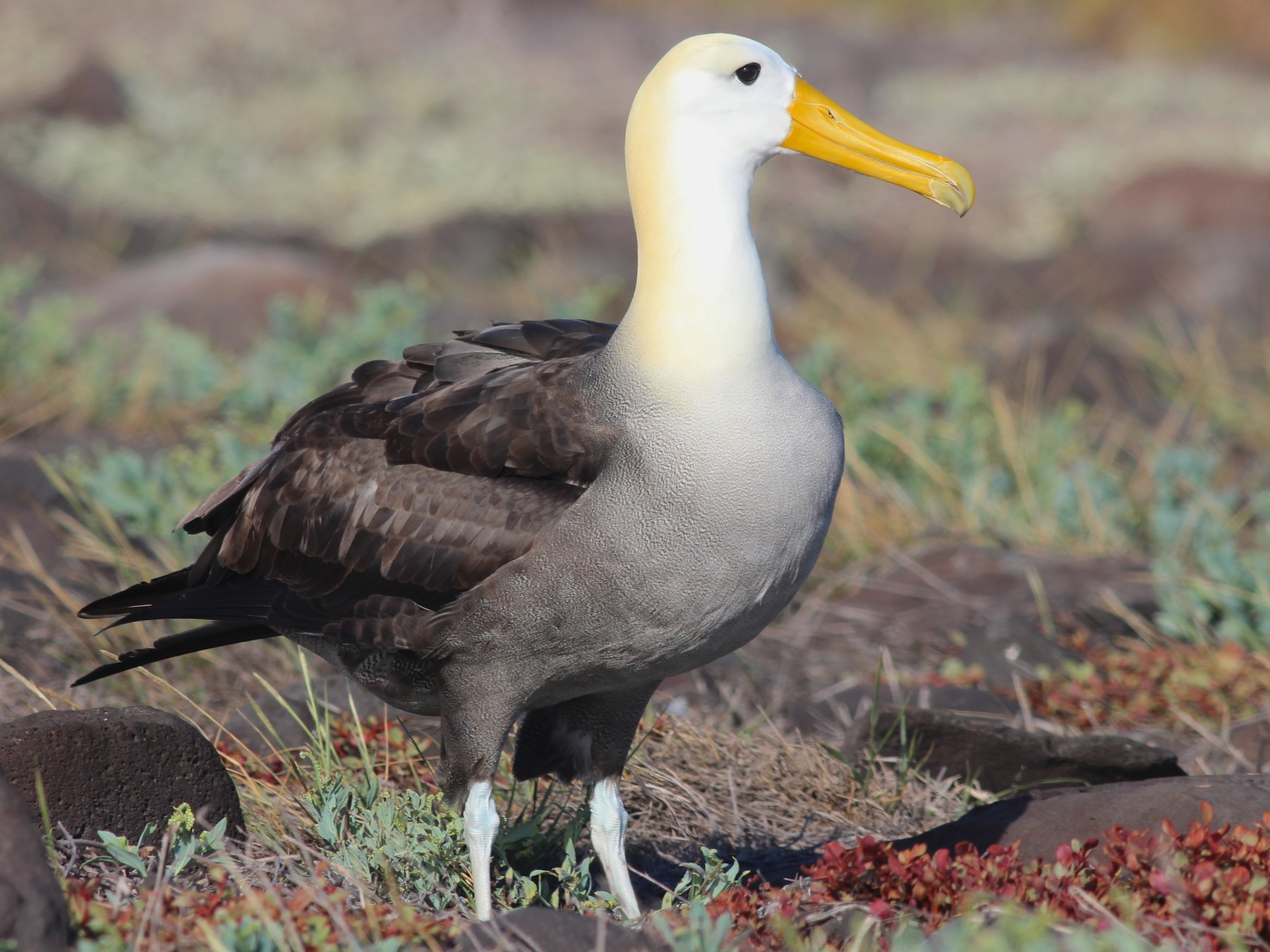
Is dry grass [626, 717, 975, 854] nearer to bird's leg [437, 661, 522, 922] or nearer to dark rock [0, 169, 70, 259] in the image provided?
bird's leg [437, 661, 522, 922]

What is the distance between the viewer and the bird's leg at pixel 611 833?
348 centimetres

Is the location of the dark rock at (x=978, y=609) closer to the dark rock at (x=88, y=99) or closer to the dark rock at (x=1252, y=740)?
the dark rock at (x=1252, y=740)

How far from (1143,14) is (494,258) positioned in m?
21.7

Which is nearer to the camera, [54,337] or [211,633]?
[211,633]

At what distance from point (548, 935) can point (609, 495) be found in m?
0.87

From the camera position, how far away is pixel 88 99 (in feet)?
61.6

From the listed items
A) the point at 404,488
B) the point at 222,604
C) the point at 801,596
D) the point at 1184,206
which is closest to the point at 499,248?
the point at 1184,206

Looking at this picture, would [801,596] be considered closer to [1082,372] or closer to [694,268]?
[694,268]

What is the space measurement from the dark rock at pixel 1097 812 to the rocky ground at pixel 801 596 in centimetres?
1

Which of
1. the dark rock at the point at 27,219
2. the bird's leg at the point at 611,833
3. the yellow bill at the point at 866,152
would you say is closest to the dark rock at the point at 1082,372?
the yellow bill at the point at 866,152

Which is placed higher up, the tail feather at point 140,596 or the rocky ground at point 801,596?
the tail feather at point 140,596

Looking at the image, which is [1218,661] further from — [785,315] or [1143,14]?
[1143,14]

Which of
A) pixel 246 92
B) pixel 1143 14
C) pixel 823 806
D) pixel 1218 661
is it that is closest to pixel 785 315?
pixel 1218 661

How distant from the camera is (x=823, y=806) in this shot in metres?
4.18
